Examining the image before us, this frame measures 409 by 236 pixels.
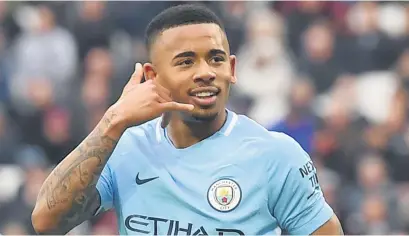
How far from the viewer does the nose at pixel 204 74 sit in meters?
4.32

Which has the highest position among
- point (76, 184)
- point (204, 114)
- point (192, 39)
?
point (192, 39)

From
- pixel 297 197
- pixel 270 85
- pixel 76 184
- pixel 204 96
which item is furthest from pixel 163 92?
pixel 270 85

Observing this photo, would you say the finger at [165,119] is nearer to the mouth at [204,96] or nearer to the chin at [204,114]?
the chin at [204,114]

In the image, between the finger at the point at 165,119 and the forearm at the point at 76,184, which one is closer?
the forearm at the point at 76,184

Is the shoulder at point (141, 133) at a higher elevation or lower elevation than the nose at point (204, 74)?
lower

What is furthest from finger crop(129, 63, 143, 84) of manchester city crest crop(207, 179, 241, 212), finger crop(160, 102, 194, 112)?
manchester city crest crop(207, 179, 241, 212)

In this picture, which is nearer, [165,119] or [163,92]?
[163,92]

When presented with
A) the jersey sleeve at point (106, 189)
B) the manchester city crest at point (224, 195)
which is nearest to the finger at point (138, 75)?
the jersey sleeve at point (106, 189)

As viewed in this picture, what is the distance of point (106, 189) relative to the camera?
460 centimetres

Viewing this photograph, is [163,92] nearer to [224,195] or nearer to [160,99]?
[160,99]

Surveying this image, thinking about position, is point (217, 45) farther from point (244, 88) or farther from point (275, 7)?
point (275, 7)

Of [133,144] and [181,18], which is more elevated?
[181,18]

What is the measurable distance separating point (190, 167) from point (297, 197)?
463mm

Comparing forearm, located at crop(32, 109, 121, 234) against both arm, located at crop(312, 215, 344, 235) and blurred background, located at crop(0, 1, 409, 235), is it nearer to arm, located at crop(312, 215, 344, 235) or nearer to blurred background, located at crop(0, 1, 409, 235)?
arm, located at crop(312, 215, 344, 235)
